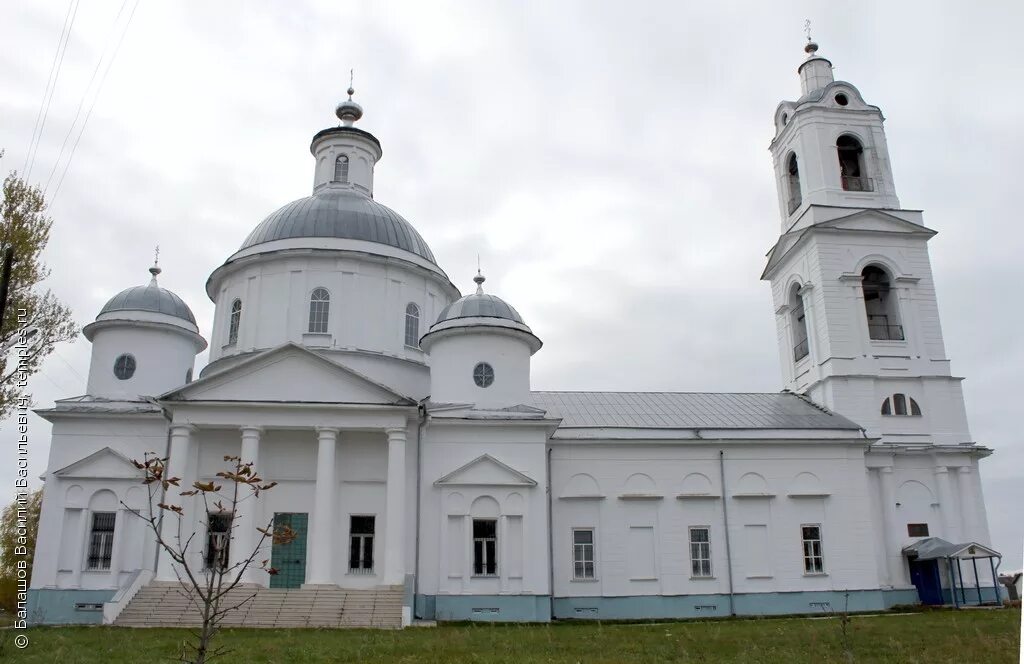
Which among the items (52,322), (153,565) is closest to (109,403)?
(153,565)

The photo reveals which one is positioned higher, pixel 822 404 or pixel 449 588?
pixel 822 404

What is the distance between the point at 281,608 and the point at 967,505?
70.2 ft

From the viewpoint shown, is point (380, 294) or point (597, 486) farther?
point (380, 294)

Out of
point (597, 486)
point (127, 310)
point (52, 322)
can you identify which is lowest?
point (597, 486)

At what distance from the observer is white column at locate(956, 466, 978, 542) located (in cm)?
2562

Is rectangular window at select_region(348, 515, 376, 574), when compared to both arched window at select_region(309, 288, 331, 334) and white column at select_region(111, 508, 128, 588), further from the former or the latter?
arched window at select_region(309, 288, 331, 334)

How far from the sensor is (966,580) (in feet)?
80.9

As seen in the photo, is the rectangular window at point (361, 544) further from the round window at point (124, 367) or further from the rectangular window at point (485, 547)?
the round window at point (124, 367)

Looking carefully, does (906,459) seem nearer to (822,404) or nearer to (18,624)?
(822,404)

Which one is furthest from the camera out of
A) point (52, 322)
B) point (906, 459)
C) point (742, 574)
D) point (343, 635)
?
point (906, 459)

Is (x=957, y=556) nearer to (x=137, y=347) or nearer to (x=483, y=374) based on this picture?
(x=483, y=374)

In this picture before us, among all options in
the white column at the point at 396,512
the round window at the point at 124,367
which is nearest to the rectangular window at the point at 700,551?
the white column at the point at 396,512

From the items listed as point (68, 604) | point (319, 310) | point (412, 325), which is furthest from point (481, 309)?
point (68, 604)

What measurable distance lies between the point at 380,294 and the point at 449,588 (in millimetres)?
10204
